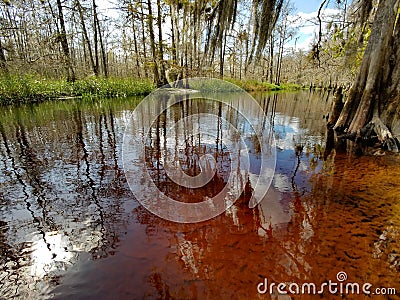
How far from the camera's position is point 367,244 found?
233cm

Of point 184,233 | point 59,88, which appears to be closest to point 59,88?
point 59,88

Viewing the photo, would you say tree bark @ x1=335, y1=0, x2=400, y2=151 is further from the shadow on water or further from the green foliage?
the green foliage

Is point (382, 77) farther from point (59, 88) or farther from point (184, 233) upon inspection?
point (59, 88)

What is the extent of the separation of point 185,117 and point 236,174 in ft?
20.6

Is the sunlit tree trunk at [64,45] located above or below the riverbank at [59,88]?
above

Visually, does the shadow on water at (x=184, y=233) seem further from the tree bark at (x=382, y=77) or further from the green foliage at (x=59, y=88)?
the green foliage at (x=59, y=88)

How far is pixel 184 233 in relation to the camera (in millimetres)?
2559

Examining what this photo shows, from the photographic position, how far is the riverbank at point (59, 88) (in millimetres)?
11961

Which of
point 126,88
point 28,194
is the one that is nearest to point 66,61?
point 126,88

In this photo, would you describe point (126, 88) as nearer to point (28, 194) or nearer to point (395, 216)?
point (28, 194)

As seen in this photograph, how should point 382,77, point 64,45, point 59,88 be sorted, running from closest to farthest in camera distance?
point 382,77 → point 59,88 → point 64,45

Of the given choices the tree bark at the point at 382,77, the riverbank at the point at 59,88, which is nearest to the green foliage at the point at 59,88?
the riverbank at the point at 59,88

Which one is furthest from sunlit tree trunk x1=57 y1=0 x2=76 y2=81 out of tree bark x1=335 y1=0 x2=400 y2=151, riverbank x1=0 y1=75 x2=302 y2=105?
tree bark x1=335 y1=0 x2=400 y2=151

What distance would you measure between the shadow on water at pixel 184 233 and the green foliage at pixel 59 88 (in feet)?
32.7
